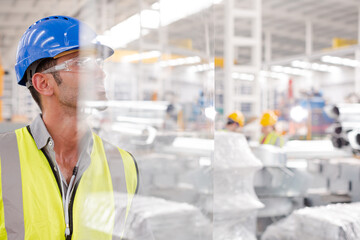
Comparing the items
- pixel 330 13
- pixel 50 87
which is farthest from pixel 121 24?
pixel 330 13

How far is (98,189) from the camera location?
88cm

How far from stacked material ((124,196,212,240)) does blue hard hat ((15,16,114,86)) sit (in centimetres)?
39

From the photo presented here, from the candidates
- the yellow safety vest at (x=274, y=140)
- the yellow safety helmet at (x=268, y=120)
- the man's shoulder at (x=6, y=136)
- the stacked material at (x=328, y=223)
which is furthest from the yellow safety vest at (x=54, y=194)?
the yellow safety helmet at (x=268, y=120)

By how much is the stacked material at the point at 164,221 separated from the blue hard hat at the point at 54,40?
39cm

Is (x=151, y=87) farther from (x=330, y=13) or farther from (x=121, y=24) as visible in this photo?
(x=330, y=13)

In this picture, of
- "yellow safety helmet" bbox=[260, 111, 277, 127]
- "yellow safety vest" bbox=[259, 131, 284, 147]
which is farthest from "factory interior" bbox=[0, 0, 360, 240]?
"yellow safety helmet" bbox=[260, 111, 277, 127]

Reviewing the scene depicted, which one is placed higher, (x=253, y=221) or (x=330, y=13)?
(x=330, y=13)

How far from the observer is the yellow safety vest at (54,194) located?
0.80 metres

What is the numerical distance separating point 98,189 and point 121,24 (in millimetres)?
389

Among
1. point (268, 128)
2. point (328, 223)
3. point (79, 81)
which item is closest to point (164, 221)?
point (79, 81)

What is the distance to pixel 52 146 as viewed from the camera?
877 millimetres

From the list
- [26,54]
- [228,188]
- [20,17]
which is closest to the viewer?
[26,54]

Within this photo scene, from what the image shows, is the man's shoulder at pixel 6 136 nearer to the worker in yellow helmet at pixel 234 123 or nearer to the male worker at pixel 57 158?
the male worker at pixel 57 158

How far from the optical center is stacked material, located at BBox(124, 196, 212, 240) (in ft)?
3.02
